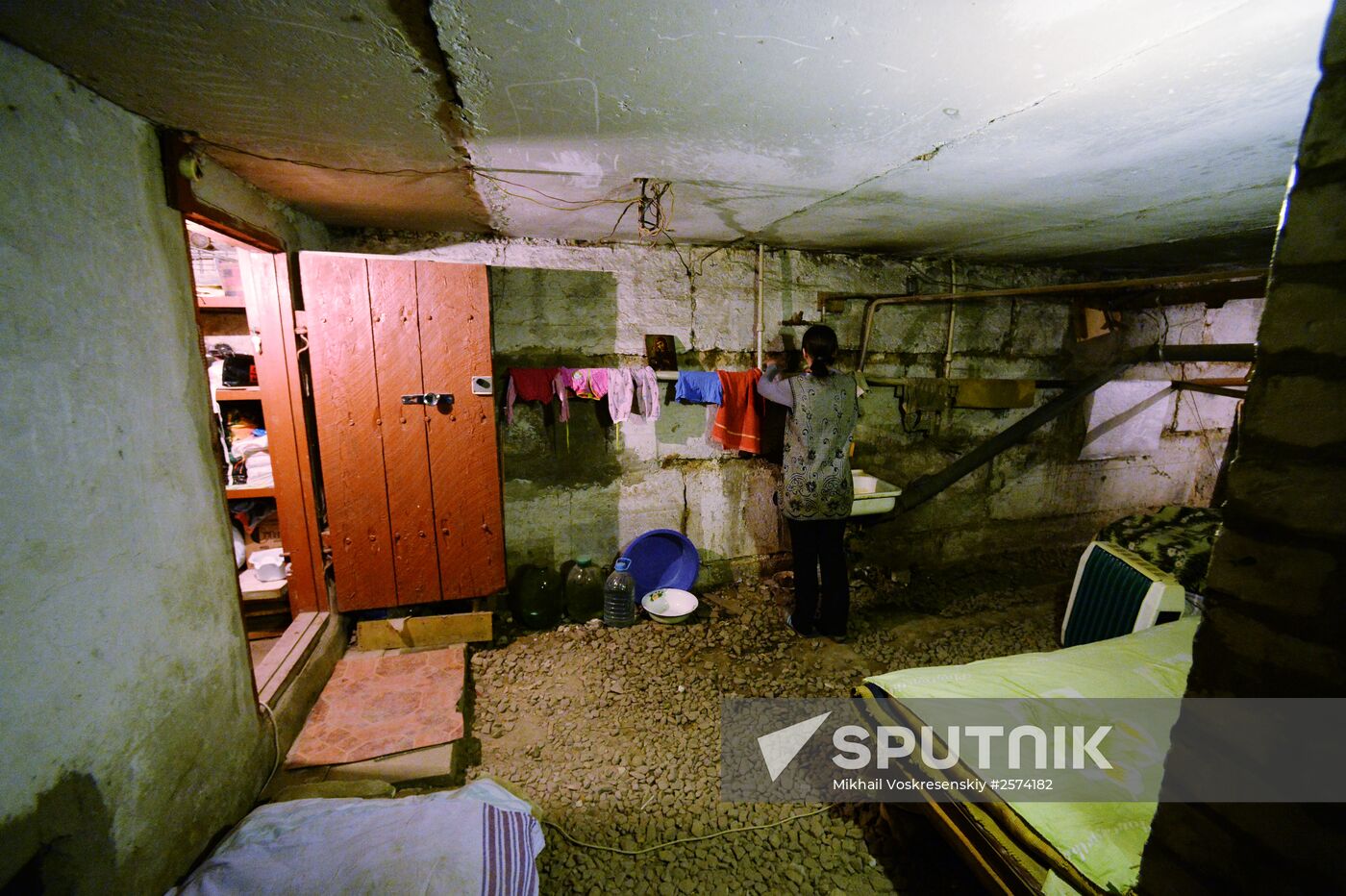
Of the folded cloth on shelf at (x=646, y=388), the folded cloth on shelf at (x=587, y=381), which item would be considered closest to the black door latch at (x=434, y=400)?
the folded cloth on shelf at (x=587, y=381)

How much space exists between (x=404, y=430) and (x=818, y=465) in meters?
3.07

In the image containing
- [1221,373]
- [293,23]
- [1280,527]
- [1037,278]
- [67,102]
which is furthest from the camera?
[1221,373]

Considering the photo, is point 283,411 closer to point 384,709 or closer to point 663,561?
point 384,709

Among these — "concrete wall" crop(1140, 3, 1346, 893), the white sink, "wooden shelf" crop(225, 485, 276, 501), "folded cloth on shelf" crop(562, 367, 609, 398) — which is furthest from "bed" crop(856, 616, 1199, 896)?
"wooden shelf" crop(225, 485, 276, 501)

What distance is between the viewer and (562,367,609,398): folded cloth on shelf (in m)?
3.80

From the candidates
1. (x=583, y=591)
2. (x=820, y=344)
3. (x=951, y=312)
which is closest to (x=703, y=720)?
(x=583, y=591)

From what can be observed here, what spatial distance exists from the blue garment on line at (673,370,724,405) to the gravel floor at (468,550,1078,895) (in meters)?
1.94

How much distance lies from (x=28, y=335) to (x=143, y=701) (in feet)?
4.19

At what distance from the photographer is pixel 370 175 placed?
8.39 feet

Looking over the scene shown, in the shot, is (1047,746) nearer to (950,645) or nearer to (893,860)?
(893,860)

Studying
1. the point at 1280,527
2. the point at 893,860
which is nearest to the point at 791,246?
the point at 1280,527

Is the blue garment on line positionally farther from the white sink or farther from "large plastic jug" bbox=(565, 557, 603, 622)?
"large plastic jug" bbox=(565, 557, 603, 622)

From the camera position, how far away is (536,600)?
4059 mm

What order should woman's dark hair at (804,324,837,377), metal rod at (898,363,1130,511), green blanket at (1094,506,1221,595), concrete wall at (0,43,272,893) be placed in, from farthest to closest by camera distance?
1. metal rod at (898,363,1130,511)
2. woman's dark hair at (804,324,837,377)
3. green blanket at (1094,506,1221,595)
4. concrete wall at (0,43,272,893)
